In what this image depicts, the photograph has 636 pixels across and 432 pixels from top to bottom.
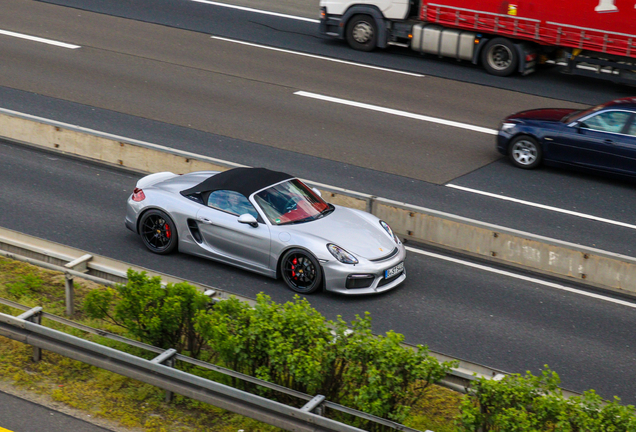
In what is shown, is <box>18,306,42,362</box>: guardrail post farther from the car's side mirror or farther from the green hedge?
the car's side mirror

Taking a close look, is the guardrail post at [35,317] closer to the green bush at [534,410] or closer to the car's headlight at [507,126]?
the green bush at [534,410]

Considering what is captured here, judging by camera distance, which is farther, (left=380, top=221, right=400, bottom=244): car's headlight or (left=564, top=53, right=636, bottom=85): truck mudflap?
(left=564, top=53, right=636, bottom=85): truck mudflap

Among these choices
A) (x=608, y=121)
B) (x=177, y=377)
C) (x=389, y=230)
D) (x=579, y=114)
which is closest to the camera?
(x=177, y=377)

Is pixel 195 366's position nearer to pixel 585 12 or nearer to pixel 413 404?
pixel 413 404

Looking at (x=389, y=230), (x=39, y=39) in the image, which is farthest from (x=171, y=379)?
(x=39, y=39)

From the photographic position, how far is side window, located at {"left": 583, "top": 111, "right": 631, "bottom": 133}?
14961 millimetres

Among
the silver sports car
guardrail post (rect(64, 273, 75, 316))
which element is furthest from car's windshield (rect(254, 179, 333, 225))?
guardrail post (rect(64, 273, 75, 316))

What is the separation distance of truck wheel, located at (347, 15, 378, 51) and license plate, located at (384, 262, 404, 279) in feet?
43.7

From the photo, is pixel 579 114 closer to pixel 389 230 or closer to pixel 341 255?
pixel 389 230

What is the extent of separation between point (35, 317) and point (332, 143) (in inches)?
370

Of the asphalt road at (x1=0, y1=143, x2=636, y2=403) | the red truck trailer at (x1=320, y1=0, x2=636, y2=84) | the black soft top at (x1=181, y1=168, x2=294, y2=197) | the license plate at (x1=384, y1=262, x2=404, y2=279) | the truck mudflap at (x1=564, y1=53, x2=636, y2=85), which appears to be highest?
the red truck trailer at (x1=320, y1=0, x2=636, y2=84)

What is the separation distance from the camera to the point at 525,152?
15977 mm

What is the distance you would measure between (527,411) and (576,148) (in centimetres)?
976

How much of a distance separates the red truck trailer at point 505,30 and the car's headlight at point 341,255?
487 inches
